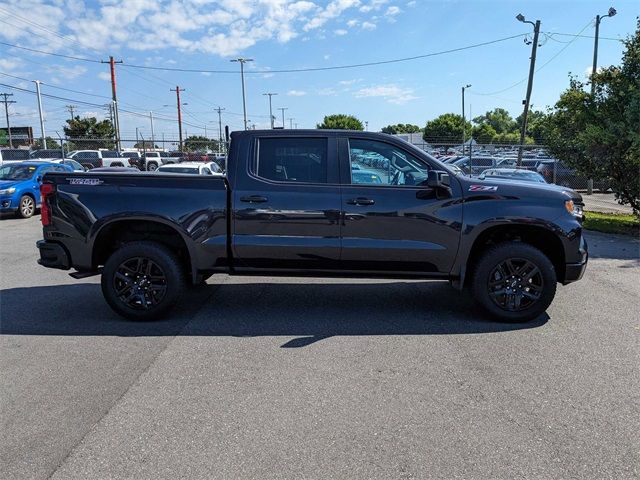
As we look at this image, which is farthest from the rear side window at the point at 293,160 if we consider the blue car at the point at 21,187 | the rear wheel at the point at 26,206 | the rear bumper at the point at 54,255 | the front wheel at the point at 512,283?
the rear wheel at the point at 26,206

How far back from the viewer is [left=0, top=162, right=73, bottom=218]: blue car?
1363cm

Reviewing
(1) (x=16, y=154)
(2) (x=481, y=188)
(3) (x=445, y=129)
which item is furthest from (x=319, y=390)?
(3) (x=445, y=129)

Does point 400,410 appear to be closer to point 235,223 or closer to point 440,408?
point 440,408

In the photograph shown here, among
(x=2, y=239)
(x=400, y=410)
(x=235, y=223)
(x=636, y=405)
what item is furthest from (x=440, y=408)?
(x=2, y=239)

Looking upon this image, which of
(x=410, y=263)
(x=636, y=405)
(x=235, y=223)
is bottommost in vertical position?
(x=636, y=405)

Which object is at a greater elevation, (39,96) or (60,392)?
(39,96)

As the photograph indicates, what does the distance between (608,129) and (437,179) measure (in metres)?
8.58

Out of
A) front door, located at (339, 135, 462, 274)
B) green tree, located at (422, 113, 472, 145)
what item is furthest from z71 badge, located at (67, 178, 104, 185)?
green tree, located at (422, 113, 472, 145)

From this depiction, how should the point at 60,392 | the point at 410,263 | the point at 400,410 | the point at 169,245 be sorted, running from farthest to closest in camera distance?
the point at 169,245 < the point at 410,263 < the point at 60,392 < the point at 400,410

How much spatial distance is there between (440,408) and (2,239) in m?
10.5

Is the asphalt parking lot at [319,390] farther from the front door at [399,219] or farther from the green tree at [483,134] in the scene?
the green tree at [483,134]

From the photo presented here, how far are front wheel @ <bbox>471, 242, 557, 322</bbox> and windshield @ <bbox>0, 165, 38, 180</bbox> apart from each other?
14.0 metres

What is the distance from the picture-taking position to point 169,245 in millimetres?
5480

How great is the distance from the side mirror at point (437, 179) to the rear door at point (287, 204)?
916mm
